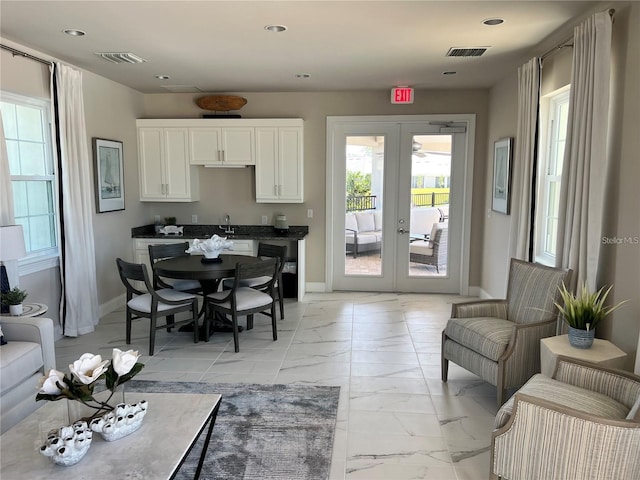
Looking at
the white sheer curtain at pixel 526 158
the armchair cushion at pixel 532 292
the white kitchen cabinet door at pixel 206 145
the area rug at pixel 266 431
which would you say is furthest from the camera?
the white kitchen cabinet door at pixel 206 145

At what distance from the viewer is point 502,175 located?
5117 mm

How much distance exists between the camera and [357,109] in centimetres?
616

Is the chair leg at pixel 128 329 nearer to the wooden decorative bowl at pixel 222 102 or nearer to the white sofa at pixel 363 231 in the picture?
the wooden decorative bowl at pixel 222 102

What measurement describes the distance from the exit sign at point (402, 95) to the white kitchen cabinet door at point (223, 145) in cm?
181

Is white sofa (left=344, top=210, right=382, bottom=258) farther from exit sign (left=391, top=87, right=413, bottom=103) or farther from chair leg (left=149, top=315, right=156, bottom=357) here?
chair leg (left=149, top=315, right=156, bottom=357)

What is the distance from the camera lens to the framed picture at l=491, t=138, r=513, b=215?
16.1 feet

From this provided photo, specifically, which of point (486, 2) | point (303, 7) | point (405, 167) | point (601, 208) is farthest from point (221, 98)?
point (601, 208)

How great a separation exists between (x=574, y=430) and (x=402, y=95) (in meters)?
4.52

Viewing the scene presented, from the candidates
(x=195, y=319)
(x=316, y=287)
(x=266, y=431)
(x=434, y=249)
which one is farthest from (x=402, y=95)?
(x=266, y=431)

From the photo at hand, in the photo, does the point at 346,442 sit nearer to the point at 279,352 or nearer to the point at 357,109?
the point at 279,352

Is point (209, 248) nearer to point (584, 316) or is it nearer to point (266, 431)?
point (266, 431)

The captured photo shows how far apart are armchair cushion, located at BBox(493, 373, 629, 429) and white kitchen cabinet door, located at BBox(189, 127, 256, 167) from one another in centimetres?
454

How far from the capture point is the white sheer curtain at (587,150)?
292 cm

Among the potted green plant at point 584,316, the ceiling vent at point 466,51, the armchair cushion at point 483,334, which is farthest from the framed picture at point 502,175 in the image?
the potted green plant at point 584,316
